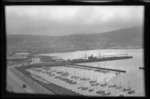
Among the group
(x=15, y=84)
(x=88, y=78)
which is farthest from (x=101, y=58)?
(x=15, y=84)

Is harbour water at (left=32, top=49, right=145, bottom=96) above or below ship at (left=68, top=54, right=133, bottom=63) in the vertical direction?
below

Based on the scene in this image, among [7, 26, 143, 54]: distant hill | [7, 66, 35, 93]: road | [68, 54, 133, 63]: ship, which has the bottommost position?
[7, 66, 35, 93]: road

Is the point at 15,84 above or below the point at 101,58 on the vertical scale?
below

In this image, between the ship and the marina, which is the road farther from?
the ship

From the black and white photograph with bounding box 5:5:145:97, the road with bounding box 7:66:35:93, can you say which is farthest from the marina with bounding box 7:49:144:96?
the road with bounding box 7:66:35:93

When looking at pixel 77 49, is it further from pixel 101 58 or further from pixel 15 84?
pixel 15 84

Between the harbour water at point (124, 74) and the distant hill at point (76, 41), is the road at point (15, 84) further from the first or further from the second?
the harbour water at point (124, 74)

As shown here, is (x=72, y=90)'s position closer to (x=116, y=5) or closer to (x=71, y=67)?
(x=71, y=67)

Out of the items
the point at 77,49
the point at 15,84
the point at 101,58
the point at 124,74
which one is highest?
the point at 77,49
